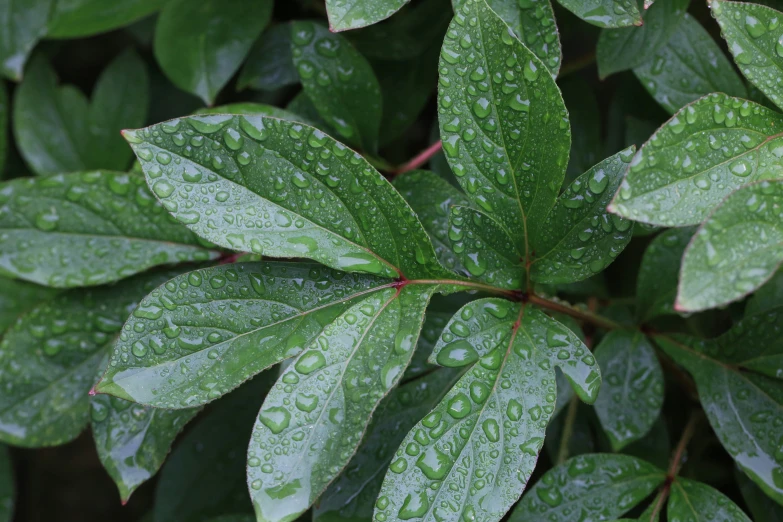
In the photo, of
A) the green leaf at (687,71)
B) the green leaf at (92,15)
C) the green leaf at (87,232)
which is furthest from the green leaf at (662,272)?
the green leaf at (92,15)

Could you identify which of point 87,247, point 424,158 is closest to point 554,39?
point 424,158

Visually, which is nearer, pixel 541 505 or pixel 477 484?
pixel 477 484

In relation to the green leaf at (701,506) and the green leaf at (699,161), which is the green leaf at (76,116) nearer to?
the green leaf at (699,161)

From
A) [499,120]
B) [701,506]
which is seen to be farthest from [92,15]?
[701,506]

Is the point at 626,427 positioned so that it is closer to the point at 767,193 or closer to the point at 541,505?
the point at 541,505

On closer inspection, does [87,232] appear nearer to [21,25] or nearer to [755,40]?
[21,25]

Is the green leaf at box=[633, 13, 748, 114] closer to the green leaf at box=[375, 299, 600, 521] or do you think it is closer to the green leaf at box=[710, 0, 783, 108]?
the green leaf at box=[710, 0, 783, 108]
